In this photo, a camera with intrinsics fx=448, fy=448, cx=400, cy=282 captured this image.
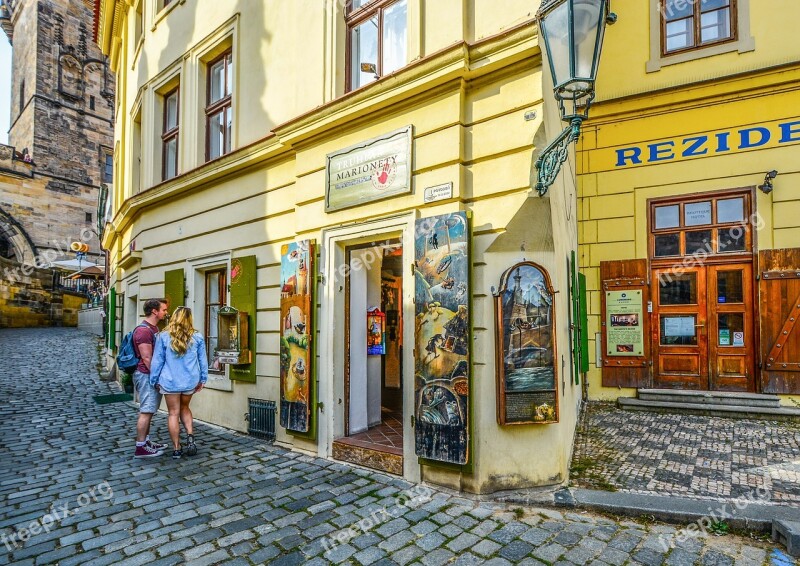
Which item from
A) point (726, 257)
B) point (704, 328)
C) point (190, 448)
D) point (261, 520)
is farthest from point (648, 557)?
point (726, 257)

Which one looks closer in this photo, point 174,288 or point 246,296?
point 246,296

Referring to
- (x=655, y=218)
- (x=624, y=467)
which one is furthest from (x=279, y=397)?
(x=655, y=218)

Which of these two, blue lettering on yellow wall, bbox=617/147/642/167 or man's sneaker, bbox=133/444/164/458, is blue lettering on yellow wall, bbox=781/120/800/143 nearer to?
blue lettering on yellow wall, bbox=617/147/642/167

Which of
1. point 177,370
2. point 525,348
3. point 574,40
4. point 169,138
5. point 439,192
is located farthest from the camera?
point 169,138

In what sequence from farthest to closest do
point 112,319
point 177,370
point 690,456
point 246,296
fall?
point 112,319
point 246,296
point 177,370
point 690,456

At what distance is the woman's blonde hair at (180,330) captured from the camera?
217 inches

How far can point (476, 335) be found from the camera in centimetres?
436

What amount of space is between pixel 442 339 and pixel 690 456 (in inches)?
128

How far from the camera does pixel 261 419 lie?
20.6ft

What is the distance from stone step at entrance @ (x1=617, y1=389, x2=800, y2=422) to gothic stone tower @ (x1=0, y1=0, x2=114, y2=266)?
31.5 meters

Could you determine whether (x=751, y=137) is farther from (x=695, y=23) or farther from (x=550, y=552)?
(x=550, y=552)

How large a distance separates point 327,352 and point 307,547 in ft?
7.83

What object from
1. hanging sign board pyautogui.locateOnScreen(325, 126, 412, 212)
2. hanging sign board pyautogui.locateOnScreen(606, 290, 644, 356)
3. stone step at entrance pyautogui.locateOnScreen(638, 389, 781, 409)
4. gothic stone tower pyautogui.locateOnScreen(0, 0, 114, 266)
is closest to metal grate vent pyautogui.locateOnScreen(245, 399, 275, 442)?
hanging sign board pyautogui.locateOnScreen(325, 126, 412, 212)

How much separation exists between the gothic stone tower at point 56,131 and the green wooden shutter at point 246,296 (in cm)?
2708
